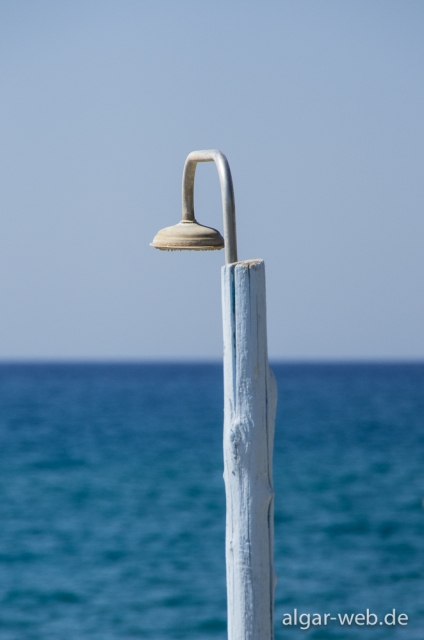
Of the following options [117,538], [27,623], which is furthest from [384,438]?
[27,623]

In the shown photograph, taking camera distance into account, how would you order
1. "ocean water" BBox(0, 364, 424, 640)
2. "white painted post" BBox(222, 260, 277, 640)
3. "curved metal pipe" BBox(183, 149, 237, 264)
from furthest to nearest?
"ocean water" BBox(0, 364, 424, 640) < "curved metal pipe" BBox(183, 149, 237, 264) < "white painted post" BBox(222, 260, 277, 640)

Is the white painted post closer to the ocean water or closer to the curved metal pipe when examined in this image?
the curved metal pipe

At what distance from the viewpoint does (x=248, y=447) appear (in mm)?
3877

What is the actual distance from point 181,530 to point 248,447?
54.3 feet

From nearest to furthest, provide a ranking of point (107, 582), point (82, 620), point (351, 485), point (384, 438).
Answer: point (82, 620) < point (107, 582) < point (351, 485) < point (384, 438)

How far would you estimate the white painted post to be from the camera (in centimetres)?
381

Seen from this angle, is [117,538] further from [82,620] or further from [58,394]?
[58,394]

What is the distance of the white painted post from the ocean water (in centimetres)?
880

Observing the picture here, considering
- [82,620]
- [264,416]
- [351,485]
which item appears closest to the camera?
[264,416]

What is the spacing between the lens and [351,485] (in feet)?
84.0

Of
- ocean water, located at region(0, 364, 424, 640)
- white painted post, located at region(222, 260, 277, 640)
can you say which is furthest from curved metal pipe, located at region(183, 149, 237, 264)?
ocean water, located at region(0, 364, 424, 640)

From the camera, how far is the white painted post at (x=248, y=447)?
3.81 m

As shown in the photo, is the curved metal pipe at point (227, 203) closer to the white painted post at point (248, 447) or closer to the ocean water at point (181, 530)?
the white painted post at point (248, 447)

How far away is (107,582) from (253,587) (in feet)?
40.9
